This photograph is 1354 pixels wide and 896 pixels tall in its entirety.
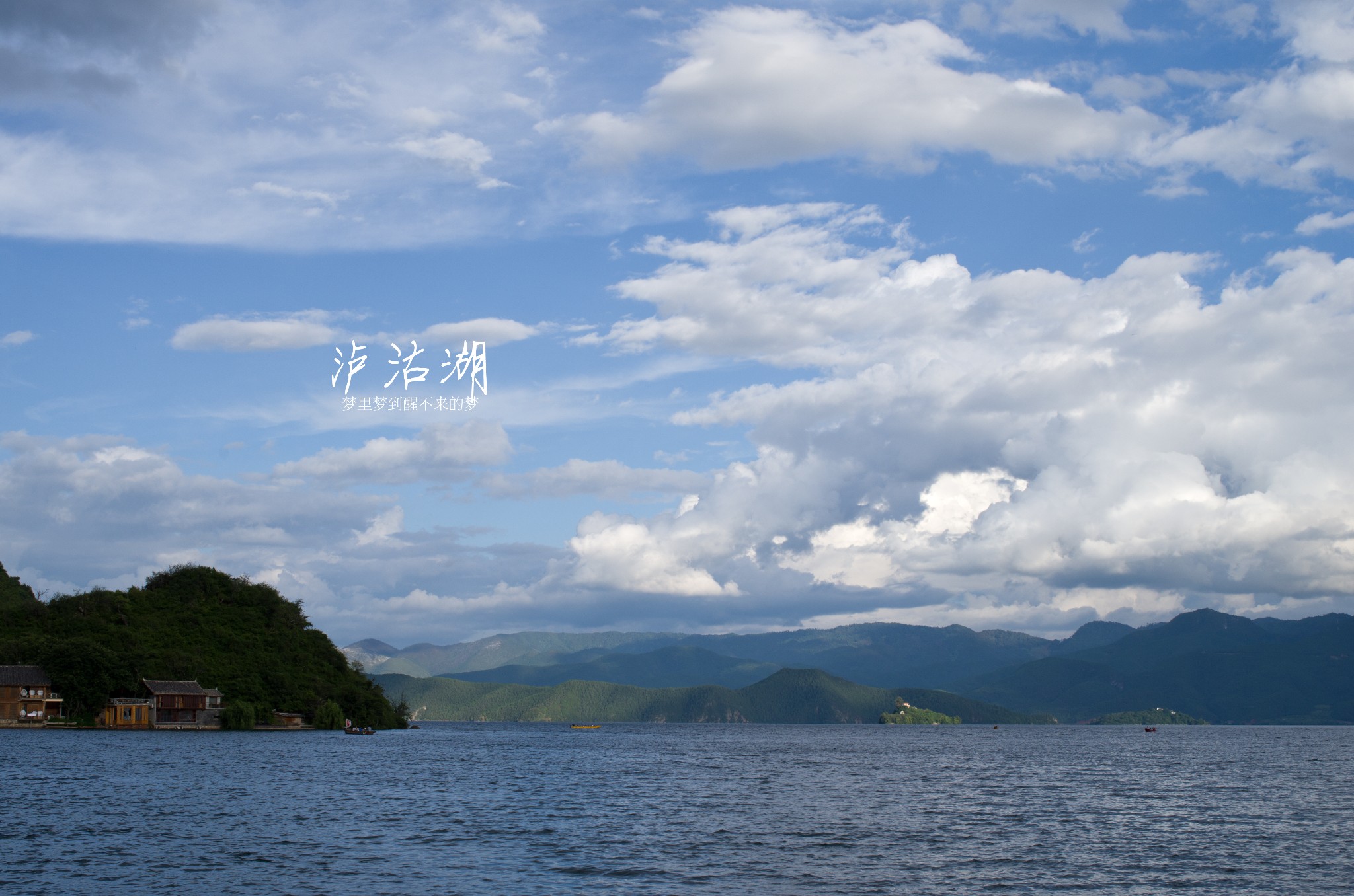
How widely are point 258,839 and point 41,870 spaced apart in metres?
14.7

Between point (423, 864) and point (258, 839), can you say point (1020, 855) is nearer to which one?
point (423, 864)

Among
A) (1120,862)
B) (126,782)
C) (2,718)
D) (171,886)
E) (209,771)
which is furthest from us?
(2,718)

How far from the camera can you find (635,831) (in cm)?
7475

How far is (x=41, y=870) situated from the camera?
52406 mm

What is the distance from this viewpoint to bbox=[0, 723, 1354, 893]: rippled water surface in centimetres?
5431

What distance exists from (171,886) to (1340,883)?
6073cm

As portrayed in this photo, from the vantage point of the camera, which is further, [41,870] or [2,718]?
[2,718]

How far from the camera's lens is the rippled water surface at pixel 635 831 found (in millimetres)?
54312

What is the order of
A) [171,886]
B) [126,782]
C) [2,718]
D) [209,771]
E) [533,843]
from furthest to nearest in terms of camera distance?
[2,718] → [209,771] → [126,782] → [533,843] → [171,886]

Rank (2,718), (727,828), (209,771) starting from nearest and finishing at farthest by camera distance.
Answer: (727,828) < (209,771) < (2,718)

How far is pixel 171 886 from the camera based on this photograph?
49.8m

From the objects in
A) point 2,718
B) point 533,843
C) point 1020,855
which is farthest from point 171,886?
point 2,718

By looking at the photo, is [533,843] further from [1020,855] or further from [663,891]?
[1020,855]

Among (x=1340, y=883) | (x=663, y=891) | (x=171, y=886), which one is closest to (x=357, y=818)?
(x=171, y=886)
